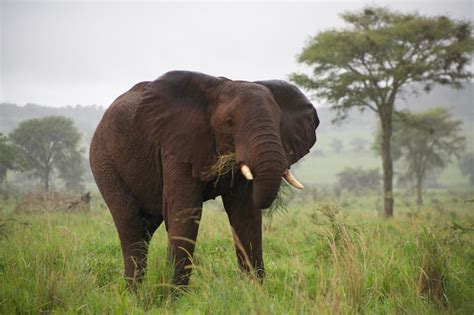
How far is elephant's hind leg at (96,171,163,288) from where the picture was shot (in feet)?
18.6

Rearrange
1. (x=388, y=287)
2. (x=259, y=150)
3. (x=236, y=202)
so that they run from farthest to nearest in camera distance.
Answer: (x=236, y=202)
(x=388, y=287)
(x=259, y=150)

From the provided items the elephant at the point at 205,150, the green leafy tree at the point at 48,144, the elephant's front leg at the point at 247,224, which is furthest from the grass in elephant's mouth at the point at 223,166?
the green leafy tree at the point at 48,144

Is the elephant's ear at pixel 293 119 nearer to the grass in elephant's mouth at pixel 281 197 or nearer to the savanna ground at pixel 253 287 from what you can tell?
the grass in elephant's mouth at pixel 281 197

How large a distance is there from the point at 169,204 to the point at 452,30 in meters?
20.0

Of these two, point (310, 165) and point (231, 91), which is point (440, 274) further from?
point (310, 165)

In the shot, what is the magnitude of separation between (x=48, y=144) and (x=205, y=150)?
43138 mm

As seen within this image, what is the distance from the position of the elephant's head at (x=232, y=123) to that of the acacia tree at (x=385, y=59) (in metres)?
16.5

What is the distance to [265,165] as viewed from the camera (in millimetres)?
4016

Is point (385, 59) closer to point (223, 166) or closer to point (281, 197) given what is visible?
point (281, 197)

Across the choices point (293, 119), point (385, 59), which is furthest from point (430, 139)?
point (293, 119)

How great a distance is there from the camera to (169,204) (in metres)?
4.89

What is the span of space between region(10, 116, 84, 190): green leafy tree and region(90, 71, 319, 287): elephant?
3872 centimetres

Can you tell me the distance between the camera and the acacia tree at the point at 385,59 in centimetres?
2100

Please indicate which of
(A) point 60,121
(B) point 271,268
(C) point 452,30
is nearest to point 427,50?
(C) point 452,30
